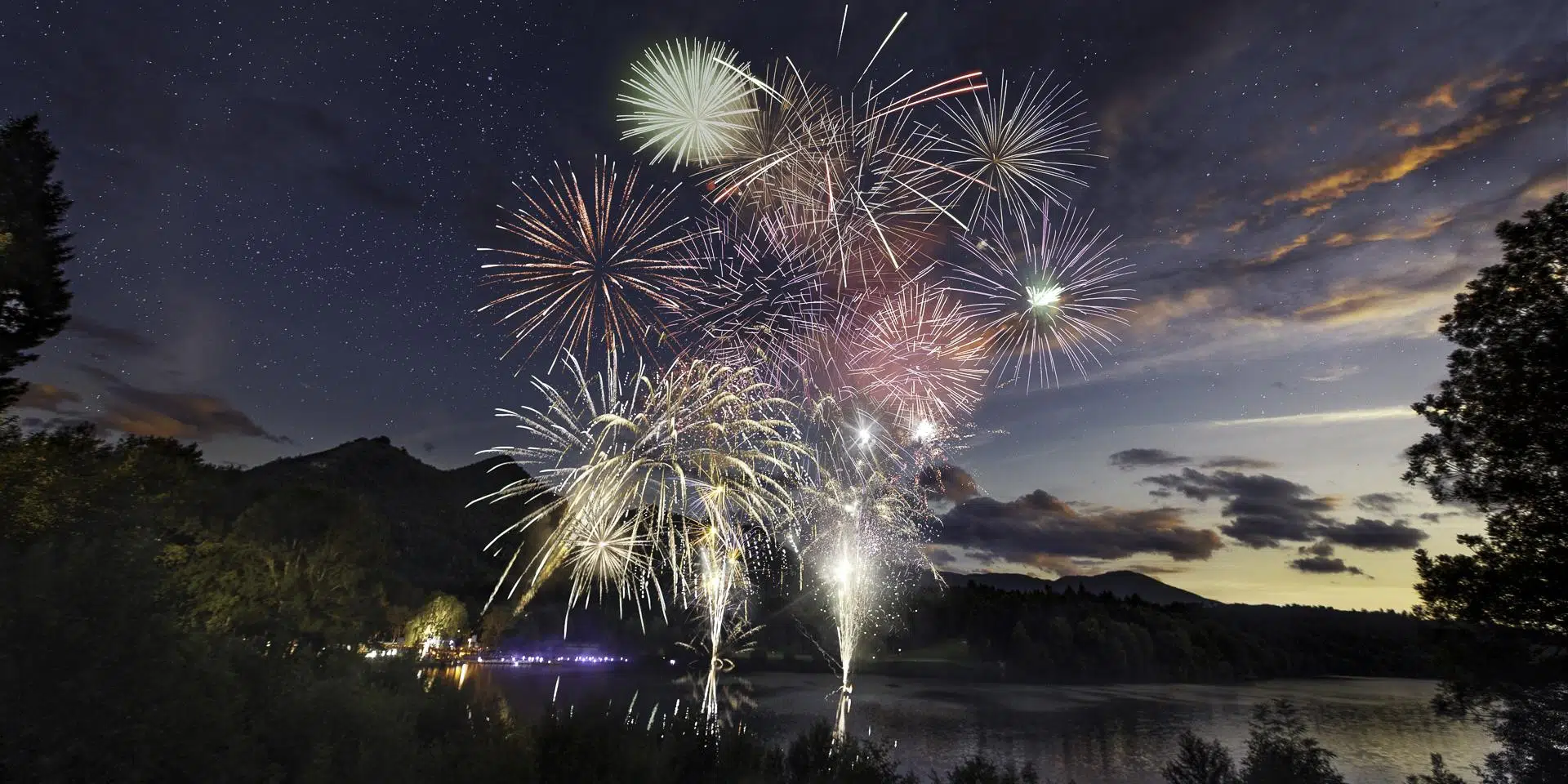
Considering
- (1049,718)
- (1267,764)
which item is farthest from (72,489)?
(1049,718)

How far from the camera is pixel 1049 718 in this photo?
6788cm

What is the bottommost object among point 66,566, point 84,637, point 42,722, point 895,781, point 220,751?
point 895,781

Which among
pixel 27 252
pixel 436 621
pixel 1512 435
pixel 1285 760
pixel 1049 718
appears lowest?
pixel 1049 718

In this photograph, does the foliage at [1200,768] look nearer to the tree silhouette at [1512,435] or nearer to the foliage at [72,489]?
the tree silhouette at [1512,435]

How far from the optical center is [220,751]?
10.3 meters

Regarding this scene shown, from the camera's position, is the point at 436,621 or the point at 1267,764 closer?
the point at 1267,764

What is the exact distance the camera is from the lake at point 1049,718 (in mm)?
45062

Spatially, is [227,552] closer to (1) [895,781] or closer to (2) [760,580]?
(1) [895,781]

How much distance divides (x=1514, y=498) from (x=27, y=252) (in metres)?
67.1

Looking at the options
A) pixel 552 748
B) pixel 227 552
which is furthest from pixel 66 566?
pixel 227 552

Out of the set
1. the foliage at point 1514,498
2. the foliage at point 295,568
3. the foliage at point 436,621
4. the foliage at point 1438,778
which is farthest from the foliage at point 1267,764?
the foliage at point 436,621

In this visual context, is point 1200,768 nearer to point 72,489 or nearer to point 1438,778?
point 1438,778

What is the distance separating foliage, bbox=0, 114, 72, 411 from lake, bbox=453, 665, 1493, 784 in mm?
34412

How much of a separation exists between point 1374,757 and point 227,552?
83.3m
